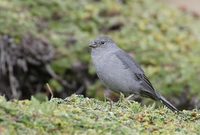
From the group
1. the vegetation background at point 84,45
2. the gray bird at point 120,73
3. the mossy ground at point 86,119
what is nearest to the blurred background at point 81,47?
the vegetation background at point 84,45

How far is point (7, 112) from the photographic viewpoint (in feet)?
15.8

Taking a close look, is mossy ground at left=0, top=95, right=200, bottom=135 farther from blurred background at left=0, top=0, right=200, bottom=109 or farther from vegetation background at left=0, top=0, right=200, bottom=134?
blurred background at left=0, top=0, right=200, bottom=109

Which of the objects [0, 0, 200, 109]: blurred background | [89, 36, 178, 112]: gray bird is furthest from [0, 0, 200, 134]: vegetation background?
[89, 36, 178, 112]: gray bird

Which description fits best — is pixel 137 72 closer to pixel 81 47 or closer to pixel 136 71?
pixel 136 71

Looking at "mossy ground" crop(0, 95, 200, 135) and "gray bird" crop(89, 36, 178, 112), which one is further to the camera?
"gray bird" crop(89, 36, 178, 112)

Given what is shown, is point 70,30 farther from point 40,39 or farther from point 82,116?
point 82,116

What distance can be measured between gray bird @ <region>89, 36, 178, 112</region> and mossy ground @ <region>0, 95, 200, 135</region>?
3.35ft

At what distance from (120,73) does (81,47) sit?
11.5 ft

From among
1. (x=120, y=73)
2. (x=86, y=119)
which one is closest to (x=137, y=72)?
(x=120, y=73)

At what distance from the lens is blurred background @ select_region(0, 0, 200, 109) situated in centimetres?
988

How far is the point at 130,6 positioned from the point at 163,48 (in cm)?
183

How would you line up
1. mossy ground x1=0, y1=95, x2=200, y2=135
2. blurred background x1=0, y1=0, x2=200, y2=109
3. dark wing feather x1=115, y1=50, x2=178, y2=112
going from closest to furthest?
mossy ground x1=0, y1=95, x2=200, y2=135 < dark wing feather x1=115, y1=50, x2=178, y2=112 < blurred background x1=0, y1=0, x2=200, y2=109

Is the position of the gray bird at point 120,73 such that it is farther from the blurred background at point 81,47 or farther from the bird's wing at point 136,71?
the blurred background at point 81,47

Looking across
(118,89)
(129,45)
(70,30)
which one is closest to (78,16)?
(70,30)
